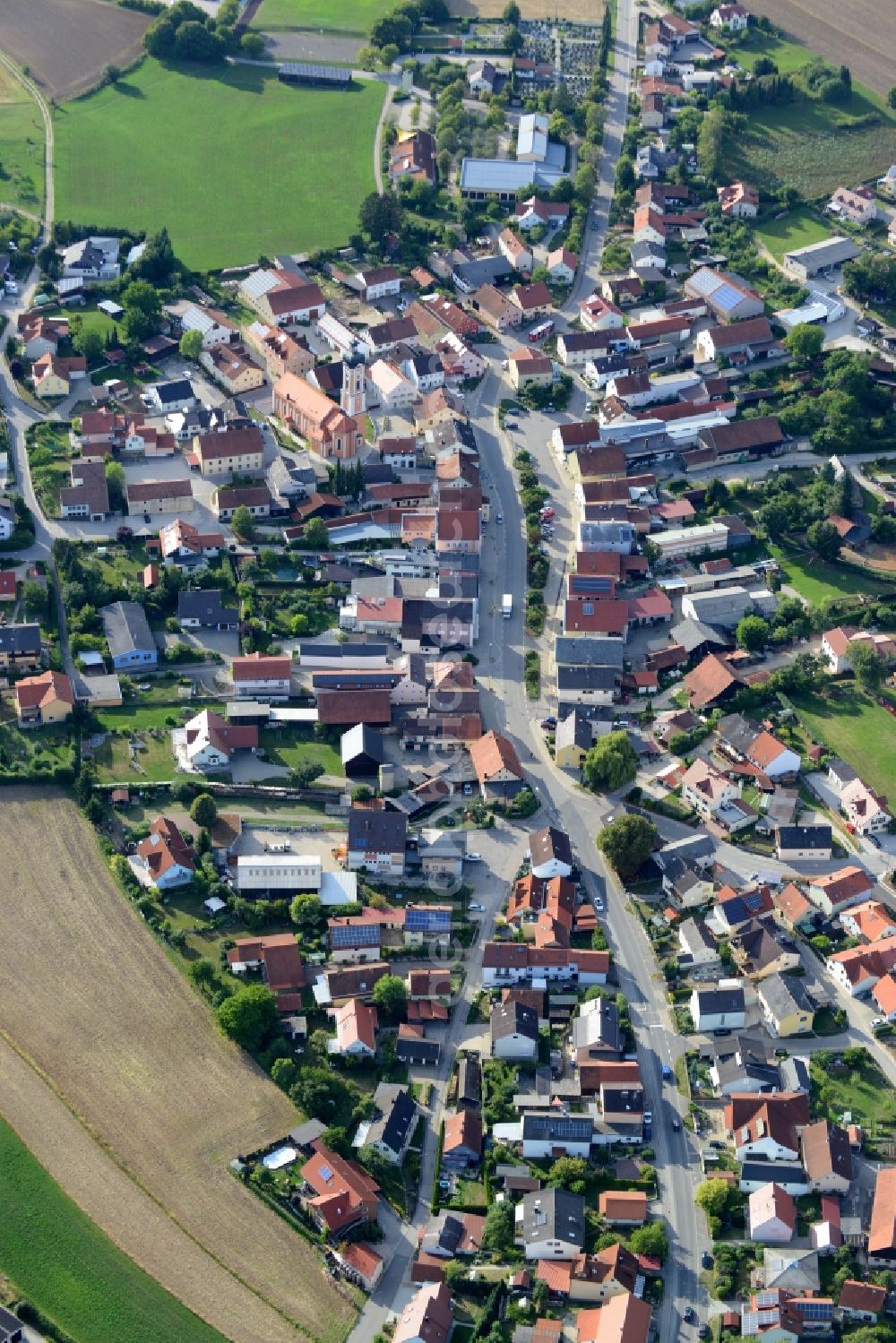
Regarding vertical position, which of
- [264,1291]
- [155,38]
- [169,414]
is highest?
[155,38]

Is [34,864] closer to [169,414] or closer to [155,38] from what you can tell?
[169,414]

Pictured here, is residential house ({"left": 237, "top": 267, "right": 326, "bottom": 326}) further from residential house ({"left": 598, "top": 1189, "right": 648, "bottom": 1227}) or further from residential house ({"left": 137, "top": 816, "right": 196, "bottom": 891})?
residential house ({"left": 598, "top": 1189, "right": 648, "bottom": 1227})

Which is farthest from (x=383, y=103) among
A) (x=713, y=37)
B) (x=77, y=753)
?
(x=77, y=753)

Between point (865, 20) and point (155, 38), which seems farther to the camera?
point (865, 20)

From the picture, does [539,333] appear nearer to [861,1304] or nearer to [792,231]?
[792,231]

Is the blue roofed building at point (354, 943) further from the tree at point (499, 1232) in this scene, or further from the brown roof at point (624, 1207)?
the brown roof at point (624, 1207)

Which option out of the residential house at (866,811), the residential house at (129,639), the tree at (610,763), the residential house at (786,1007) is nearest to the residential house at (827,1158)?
the residential house at (786,1007)
